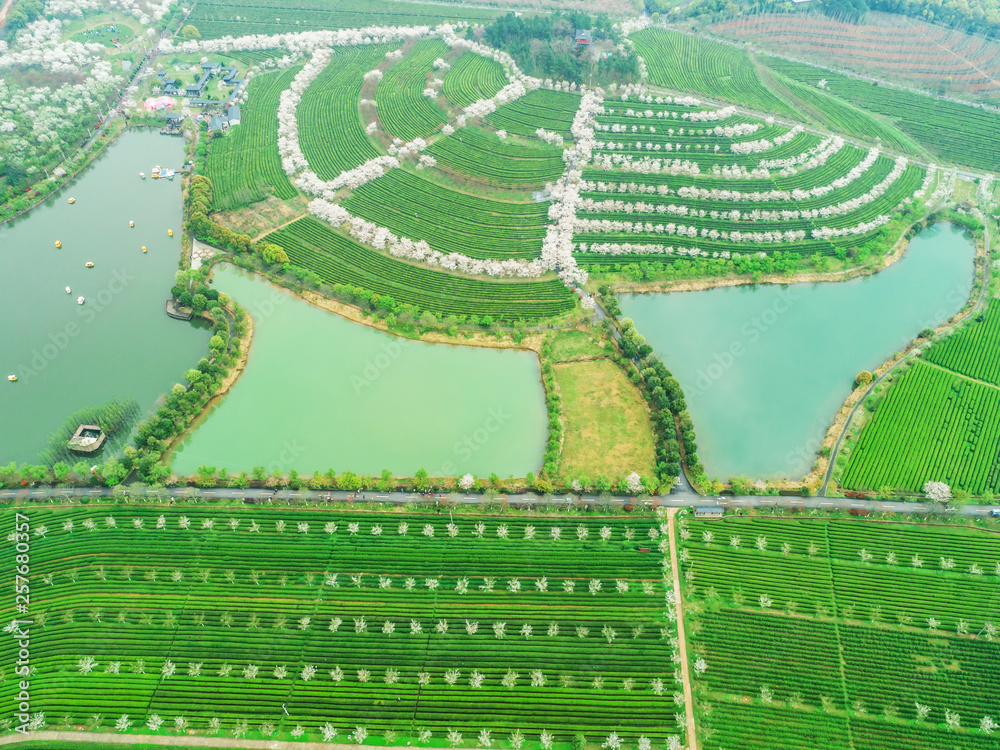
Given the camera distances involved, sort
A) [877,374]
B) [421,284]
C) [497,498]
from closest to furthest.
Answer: [497,498], [877,374], [421,284]

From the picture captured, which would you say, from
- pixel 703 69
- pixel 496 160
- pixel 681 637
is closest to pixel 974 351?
pixel 681 637

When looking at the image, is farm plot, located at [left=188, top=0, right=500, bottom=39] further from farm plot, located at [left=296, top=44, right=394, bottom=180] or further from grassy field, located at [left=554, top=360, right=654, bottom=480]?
grassy field, located at [left=554, top=360, right=654, bottom=480]

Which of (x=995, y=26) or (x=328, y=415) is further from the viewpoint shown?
(x=995, y=26)

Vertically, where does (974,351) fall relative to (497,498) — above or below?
above

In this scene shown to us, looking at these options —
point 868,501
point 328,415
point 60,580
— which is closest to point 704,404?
point 868,501

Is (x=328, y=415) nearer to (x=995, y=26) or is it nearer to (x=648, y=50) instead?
(x=648, y=50)

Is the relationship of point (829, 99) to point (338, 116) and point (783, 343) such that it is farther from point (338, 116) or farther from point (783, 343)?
point (338, 116)

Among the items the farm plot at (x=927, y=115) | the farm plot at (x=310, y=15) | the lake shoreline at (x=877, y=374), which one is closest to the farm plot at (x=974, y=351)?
the lake shoreline at (x=877, y=374)

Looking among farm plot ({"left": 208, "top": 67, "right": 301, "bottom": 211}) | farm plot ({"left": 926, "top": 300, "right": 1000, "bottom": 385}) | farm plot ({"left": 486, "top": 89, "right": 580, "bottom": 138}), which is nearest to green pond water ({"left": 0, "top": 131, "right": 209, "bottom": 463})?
farm plot ({"left": 208, "top": 67, "right": 301, "bottom": 211})

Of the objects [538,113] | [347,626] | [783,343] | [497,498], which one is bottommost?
[347,626]
